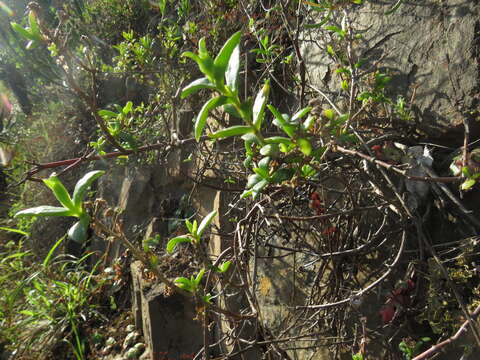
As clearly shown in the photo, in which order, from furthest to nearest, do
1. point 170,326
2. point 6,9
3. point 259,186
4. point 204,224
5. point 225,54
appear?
1. point 6,9
2. point 170,326
3. point 204,224
4. point 259,186
5. point 225,54

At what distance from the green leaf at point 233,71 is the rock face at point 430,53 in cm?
85

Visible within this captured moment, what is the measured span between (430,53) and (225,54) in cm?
99

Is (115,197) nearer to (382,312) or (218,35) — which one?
(218,35)

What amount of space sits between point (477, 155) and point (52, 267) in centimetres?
351

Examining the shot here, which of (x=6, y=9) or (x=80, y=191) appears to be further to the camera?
(x=6, y=9)

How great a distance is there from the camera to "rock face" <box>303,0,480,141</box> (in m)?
1.24

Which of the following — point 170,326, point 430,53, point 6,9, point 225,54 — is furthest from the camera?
point 6,9

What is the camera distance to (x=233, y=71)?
75 cm

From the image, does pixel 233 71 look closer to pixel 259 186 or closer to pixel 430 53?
pixel 259 186

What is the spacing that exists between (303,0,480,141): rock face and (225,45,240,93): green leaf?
Result: 847mm

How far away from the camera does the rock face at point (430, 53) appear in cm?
124

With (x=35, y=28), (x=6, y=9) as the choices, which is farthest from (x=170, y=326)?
(x=6, y=9)

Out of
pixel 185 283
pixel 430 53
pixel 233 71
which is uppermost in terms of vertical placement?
pixel 430 53

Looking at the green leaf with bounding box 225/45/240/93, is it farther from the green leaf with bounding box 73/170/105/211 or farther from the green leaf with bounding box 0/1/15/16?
the green leaf with bounding box 0/1/15/16
